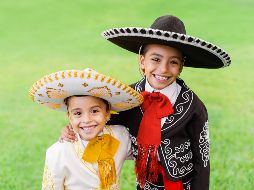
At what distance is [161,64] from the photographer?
2852mm

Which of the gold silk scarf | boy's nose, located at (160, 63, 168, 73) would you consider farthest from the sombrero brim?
the gold silk scarf

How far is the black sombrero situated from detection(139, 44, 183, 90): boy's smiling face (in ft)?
0.16

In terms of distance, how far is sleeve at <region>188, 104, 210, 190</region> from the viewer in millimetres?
2924

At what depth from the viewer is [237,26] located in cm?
1259

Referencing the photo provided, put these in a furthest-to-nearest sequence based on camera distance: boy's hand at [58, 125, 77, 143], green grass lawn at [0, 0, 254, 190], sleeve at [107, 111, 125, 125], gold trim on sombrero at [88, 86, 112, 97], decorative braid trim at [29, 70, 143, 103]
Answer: green grass lawn at [0, 0, 254, 190]
sleeve at [107, 111, 125, 125]
boy's hand at [58, 125, 77, 143]
gold trim on sombrero at [88, 86, 112, 97]
decorative braid trim at [29, 70, 143, 103]

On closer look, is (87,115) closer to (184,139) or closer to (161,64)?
(161,64)

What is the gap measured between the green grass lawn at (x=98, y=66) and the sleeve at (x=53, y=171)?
76.9 inches

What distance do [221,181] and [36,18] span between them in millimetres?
10031

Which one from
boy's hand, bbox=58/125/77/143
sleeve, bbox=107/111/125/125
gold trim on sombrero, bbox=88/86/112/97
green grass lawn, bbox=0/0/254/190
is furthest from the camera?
green grass lawn, bbox=0/0/254/190

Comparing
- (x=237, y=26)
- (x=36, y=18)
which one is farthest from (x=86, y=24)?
(x=237, y=26)

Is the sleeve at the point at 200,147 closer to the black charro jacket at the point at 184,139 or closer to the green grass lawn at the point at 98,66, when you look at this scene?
the black charro jacket at the point at 184,139

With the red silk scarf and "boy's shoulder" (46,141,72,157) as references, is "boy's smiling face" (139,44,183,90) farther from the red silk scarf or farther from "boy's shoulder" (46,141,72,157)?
"boy's shoulder" (46,141,72,157)

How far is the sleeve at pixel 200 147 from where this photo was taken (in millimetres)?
2924

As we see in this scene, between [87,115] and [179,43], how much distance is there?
638 millimetres
